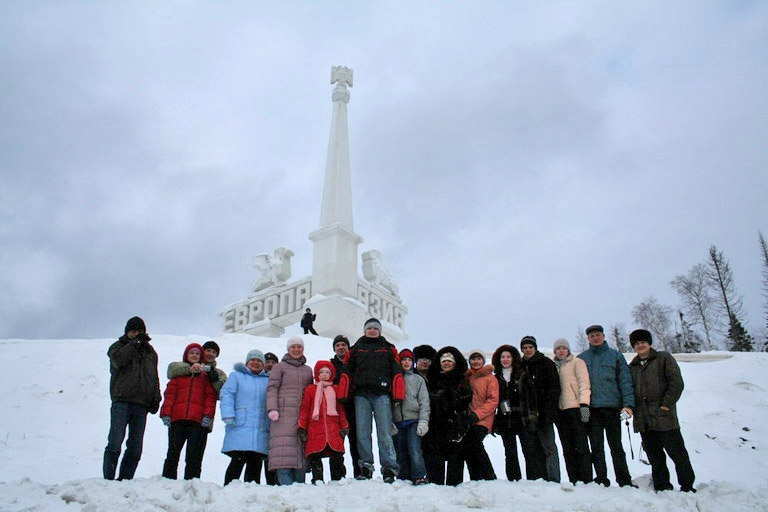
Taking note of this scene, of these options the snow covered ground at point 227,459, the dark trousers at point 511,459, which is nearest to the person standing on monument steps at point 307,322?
the snow covered ground at point 227,459

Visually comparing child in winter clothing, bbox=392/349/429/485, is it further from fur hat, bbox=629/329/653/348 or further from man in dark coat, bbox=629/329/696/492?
fur hat, bbox=629/329/653/348

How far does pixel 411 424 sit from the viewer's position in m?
5.91

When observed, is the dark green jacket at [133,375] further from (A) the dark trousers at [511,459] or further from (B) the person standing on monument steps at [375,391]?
(A) the dark trousers at [511,459]

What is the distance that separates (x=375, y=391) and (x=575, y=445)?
1.94 meters

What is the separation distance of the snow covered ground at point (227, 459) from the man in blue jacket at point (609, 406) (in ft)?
1.33

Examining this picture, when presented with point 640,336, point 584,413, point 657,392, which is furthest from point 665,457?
point 640,336

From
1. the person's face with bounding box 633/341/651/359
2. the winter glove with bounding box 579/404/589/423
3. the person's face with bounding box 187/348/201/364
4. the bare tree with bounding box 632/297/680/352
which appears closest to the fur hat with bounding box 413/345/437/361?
the winter glove with bounding box 579/404/589/423

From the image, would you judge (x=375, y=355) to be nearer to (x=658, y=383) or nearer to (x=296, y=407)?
(x=296, y=407)

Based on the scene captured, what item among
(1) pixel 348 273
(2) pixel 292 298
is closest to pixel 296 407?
(1) pixel 348 273

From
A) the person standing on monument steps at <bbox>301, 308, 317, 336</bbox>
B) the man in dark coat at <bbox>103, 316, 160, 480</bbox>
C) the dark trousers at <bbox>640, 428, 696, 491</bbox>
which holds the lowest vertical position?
the dark trousers at <bbox>640, 428, 696, 491</bbox>

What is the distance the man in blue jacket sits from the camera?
568 cm

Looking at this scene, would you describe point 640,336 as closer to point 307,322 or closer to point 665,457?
point 665,457

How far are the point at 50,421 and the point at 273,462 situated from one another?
16.0 feet

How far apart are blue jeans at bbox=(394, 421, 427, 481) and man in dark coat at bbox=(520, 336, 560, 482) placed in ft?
3.35
